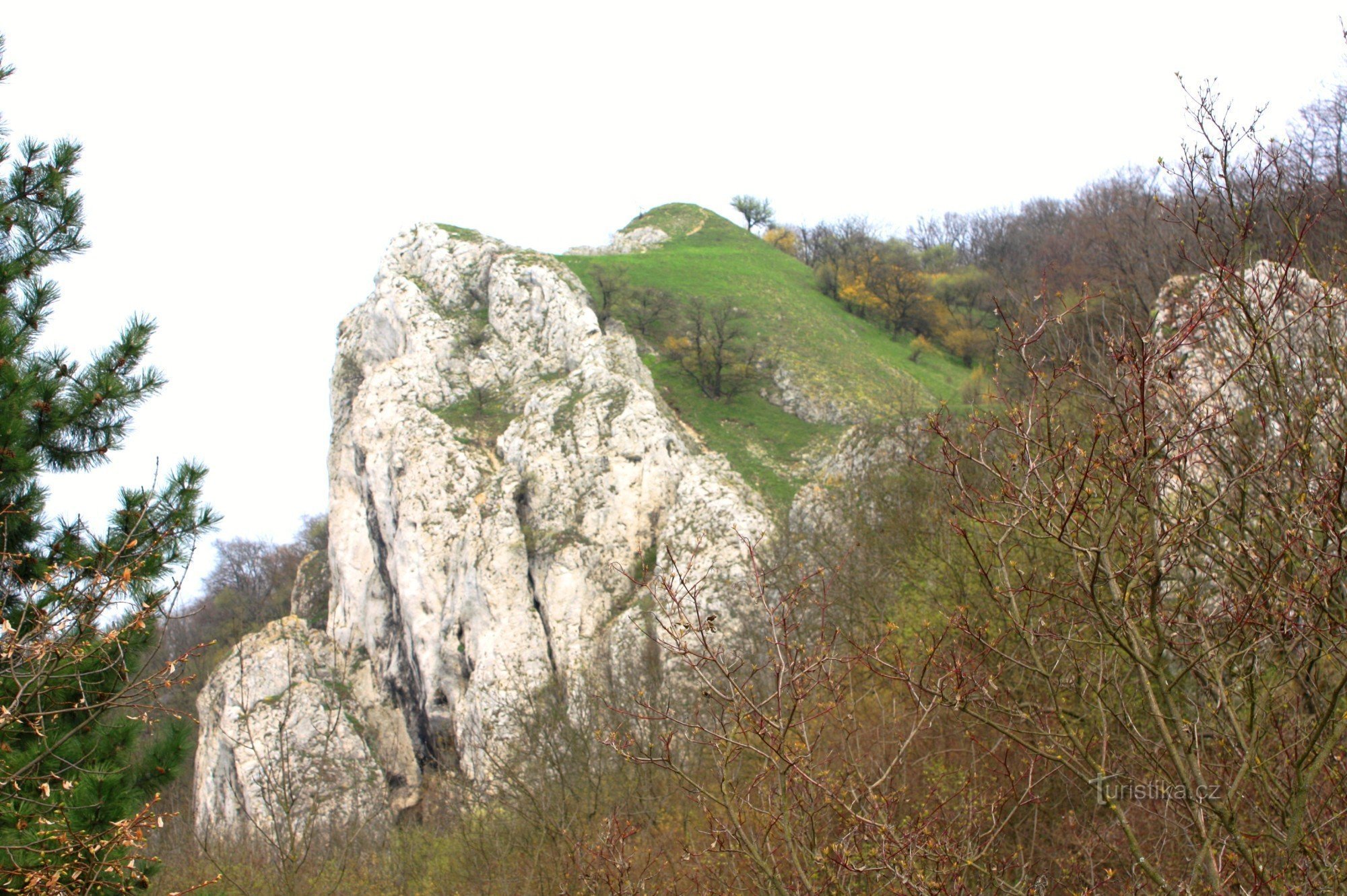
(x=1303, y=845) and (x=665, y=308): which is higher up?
(x=665, y=308)

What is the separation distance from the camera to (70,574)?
5773 mm

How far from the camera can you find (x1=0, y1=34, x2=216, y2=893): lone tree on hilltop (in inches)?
185

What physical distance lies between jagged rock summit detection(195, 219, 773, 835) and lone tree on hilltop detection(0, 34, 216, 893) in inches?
608

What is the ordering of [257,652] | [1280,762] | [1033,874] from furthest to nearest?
[257,652] → [1033,874] → [1280,762]

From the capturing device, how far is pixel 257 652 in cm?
2944

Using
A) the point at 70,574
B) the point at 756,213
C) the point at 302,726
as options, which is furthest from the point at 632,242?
the point at 70,574

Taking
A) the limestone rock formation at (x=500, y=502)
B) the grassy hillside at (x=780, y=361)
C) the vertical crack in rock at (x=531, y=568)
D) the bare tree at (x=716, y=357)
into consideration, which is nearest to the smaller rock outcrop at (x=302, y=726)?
the limestone rock formation at (x=500, y=502)

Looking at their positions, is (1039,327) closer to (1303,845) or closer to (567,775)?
(1303,845)

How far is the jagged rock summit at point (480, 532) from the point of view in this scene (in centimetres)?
2622

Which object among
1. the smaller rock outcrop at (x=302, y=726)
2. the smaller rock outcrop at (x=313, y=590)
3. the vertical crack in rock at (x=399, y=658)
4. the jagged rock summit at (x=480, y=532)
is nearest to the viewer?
the smaller rock outcrop at (x=302, y=726)

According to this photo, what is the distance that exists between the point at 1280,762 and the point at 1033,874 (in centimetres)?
263

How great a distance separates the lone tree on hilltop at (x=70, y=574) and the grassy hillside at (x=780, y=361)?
18.1 metres

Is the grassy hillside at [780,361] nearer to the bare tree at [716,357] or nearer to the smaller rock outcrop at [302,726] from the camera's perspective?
the bare tree at [716,357]

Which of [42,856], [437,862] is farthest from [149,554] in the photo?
[437,862]
